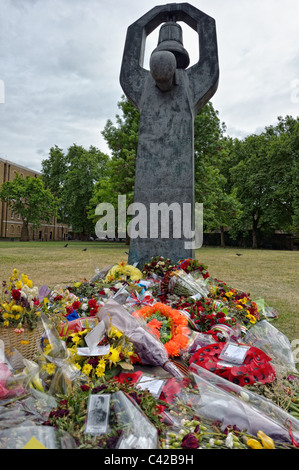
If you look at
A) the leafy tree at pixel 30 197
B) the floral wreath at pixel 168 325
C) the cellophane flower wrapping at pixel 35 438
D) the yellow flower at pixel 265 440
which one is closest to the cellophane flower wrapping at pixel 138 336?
the floral wreath at pixel 168 325

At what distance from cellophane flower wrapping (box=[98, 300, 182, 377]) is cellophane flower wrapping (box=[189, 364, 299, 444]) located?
0.58 metres

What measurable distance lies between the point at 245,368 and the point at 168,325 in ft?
3.65

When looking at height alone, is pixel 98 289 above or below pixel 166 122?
below

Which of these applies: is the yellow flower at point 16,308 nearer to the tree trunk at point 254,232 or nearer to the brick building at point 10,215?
the tree trunk at point 254,232

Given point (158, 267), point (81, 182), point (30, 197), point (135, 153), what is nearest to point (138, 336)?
point (158, 267)

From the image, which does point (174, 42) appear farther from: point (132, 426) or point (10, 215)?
Result: point (10, 215)

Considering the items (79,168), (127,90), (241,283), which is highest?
(79,168)

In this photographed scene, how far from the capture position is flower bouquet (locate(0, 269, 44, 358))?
2463 mm

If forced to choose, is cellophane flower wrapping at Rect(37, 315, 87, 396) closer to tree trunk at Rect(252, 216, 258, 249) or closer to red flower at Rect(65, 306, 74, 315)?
red flower at Rect(65, 306, 74, 315)

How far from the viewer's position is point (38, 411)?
1.84 metres

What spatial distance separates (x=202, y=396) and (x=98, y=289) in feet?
9.19

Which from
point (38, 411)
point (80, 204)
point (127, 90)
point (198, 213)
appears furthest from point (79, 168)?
point (38, 411)

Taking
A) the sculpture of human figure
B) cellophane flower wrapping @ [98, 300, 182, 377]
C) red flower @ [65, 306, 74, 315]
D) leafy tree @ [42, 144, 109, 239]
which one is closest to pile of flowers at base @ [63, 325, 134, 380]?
cellophane flower wrapping @ [98, 300, 182, 377]
